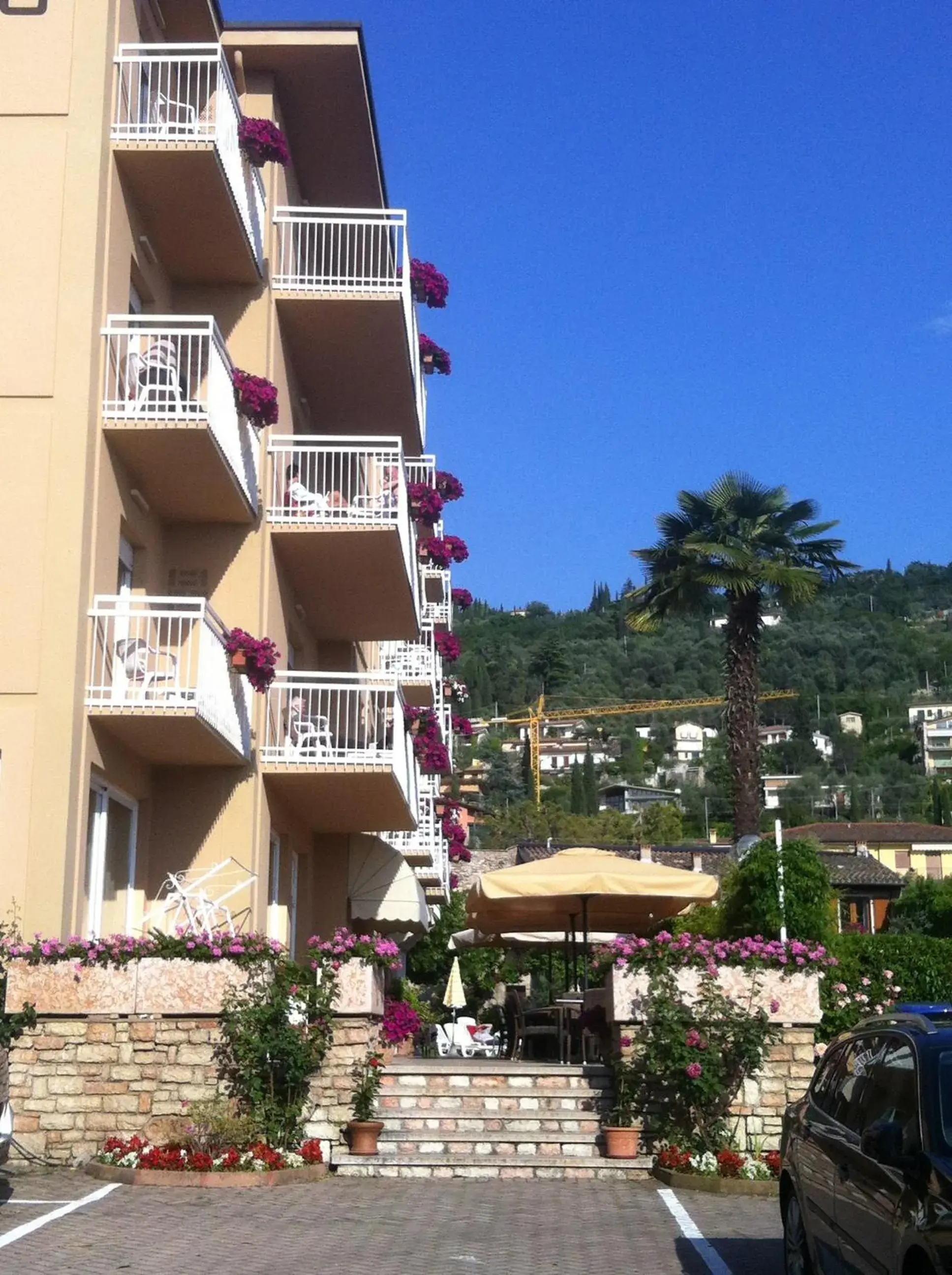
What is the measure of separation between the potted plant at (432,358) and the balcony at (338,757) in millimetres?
7196

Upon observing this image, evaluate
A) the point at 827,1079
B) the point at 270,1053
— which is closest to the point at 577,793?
the point at 270,1053

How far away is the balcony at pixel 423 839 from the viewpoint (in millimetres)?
28234

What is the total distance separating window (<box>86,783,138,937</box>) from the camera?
15.3m

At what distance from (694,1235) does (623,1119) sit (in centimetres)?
344

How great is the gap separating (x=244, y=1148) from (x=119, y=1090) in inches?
47.3

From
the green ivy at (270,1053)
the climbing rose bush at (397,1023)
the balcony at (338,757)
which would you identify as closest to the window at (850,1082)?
the green ivy at (270,1053)

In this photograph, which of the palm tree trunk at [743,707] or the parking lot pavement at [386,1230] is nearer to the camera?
the parking lot pavement at [386,1230]

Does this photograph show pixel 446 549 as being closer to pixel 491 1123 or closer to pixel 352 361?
pixel 352 361

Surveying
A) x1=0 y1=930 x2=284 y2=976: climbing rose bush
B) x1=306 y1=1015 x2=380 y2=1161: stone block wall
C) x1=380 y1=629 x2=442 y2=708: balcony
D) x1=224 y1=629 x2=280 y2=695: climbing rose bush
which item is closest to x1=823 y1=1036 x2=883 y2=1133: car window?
x1=306 y1=1015 x2=380 y2=1161: stone block wall

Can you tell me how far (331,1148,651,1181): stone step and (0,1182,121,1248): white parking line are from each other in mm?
2174

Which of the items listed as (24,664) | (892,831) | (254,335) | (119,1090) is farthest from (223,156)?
(892,831)

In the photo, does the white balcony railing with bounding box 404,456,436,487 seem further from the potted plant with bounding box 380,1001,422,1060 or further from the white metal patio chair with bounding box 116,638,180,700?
the white metal patio chair with bounding box 116,638,180,700

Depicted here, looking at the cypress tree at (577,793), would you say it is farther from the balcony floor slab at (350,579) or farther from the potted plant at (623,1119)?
the potted plant at (623,1119)

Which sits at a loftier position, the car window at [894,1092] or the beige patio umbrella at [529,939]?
the beige patio umbrella at [529,939]
